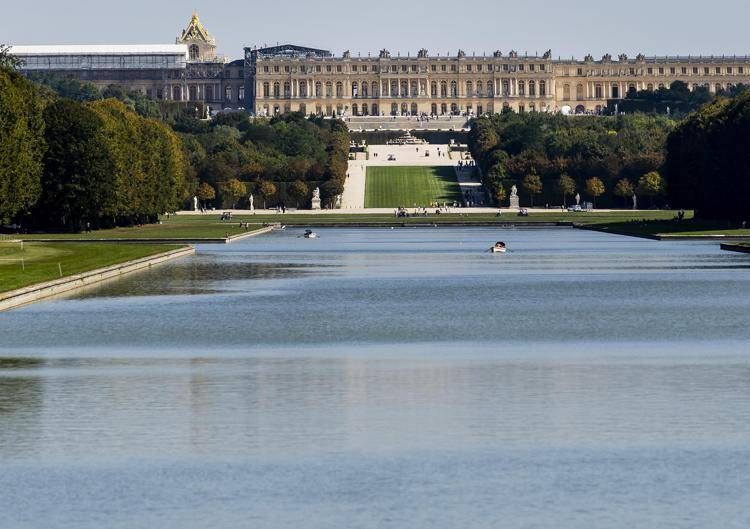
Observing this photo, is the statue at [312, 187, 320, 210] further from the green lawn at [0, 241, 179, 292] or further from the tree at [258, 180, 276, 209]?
the green lawn at [0, 241, 179, 292]

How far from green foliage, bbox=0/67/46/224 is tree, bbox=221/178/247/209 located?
61.7 metres

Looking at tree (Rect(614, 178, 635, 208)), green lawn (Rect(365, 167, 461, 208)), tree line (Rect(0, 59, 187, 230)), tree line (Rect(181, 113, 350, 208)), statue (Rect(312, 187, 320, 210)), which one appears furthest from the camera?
green lawn (Rect(365, 167, 461, 208))

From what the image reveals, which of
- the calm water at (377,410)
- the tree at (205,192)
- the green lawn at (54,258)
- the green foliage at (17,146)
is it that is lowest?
the calm water at (377,410)

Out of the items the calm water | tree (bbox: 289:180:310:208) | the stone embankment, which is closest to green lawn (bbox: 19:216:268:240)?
the stone embankment

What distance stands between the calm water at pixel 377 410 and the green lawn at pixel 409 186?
94.3m

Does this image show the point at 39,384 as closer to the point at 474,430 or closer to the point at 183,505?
the point at 474,430

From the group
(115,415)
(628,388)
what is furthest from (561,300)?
(115,415)

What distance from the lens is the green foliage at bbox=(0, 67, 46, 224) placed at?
64.5 meters

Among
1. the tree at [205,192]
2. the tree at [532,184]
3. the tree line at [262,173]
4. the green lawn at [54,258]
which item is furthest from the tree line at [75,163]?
the tree at [532,184]

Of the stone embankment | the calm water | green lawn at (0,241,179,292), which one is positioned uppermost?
green lawn at (0,241,179,292)

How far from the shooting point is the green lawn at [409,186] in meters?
139

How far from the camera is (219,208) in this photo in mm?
138750

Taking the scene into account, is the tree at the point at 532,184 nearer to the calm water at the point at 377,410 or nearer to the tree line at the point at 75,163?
the tree line at the point at 75,163

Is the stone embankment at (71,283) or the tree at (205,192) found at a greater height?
the tree at (205,192)
